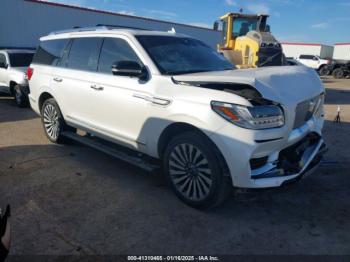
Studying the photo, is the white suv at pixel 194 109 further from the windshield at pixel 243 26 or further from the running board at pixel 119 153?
the windshield at pixel 243 26

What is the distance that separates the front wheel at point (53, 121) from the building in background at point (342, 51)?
3917 cm

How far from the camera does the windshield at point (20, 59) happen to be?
34.7 ft

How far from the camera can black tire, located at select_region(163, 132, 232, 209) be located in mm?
3457

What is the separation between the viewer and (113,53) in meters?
4.64

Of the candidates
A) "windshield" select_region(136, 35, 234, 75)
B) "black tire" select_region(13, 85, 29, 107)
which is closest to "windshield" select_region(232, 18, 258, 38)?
"black tire" select_region(13, 85, 29, 107)

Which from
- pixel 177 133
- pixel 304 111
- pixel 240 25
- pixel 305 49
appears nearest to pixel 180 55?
pixel 177 133

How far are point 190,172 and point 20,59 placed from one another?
9059 millimetres

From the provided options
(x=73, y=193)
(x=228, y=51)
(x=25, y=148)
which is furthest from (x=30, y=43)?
(x=73, y=193)

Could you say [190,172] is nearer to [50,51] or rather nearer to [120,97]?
[120,97]

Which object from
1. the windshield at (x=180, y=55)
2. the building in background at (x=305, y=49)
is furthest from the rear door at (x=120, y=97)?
the building in background at (x=305, y=49)

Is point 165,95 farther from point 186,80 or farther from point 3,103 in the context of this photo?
point 3,103

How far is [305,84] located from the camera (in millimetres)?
3885

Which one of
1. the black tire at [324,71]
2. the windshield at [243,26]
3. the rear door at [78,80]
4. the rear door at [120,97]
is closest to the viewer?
the rear door at [120,97]

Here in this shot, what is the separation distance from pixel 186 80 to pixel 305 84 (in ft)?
4.48
